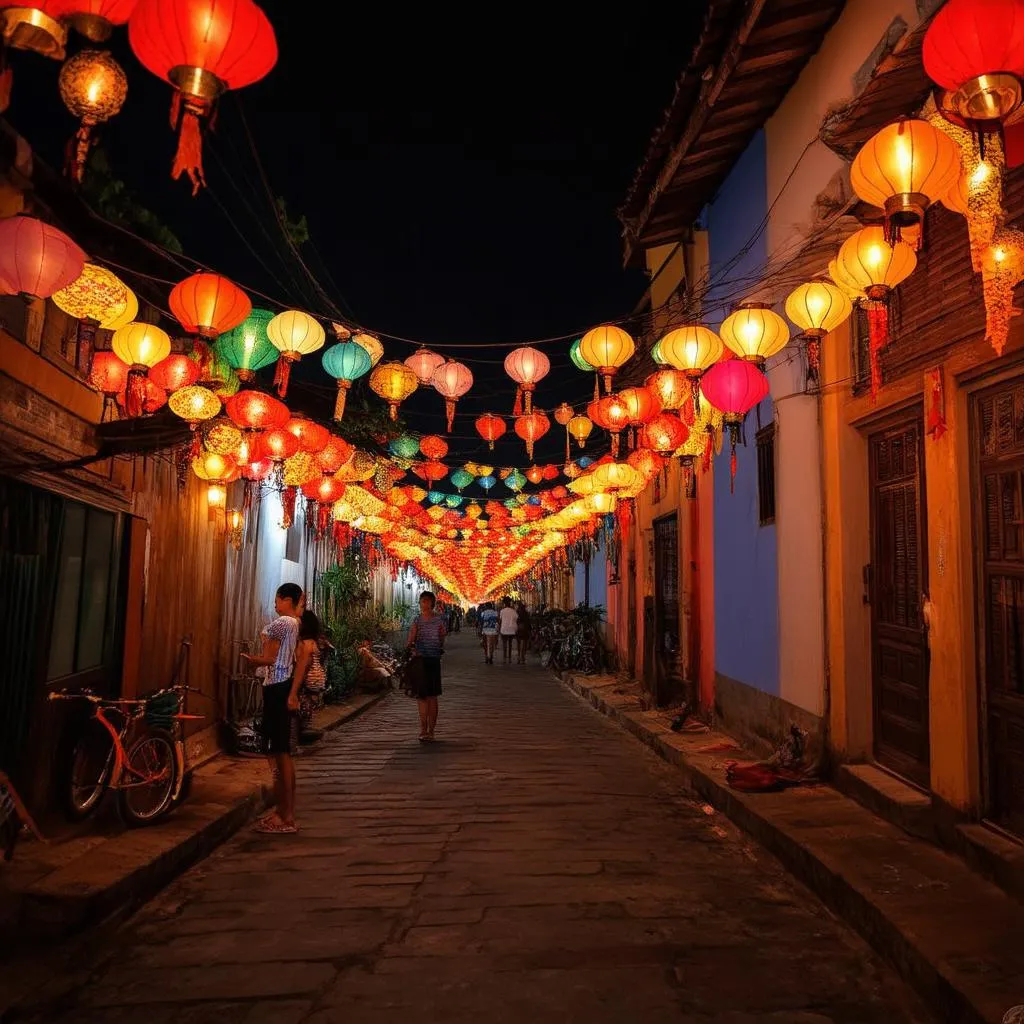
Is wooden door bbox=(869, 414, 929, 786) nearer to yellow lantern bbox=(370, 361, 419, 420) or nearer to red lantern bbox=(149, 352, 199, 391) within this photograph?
yellow lantern bbox=(370, 361, 419, 420)

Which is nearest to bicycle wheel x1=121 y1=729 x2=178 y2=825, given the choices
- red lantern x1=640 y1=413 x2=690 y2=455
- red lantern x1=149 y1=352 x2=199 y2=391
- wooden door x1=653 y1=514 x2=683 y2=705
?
red lantern x1=149 y1=352 x2=199 y2=391

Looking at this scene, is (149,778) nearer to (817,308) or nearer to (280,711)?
(280,711)

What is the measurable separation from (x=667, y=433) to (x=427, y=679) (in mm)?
5136

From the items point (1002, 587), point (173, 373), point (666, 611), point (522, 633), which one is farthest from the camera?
point (522, 633)

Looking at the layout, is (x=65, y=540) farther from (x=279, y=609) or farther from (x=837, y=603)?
(x=837, y=603)

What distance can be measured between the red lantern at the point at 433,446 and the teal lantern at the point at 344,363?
19.1 feet

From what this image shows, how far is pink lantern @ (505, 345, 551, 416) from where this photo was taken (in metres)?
9.73

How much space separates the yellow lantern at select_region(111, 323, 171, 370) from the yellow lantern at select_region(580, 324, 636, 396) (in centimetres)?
433

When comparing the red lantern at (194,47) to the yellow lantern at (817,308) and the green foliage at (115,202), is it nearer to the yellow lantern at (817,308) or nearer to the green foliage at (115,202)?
the green foliage at (115,202)

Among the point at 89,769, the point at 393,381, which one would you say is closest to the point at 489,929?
the point at 89,769

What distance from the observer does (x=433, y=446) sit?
14.9 meters

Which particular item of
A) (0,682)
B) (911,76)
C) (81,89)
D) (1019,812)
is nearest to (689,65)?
(911,76)

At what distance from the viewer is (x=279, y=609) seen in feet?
24.8

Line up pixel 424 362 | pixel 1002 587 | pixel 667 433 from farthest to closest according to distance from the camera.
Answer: pixel 667 433
pixel 424 362
pixel 1002 587
